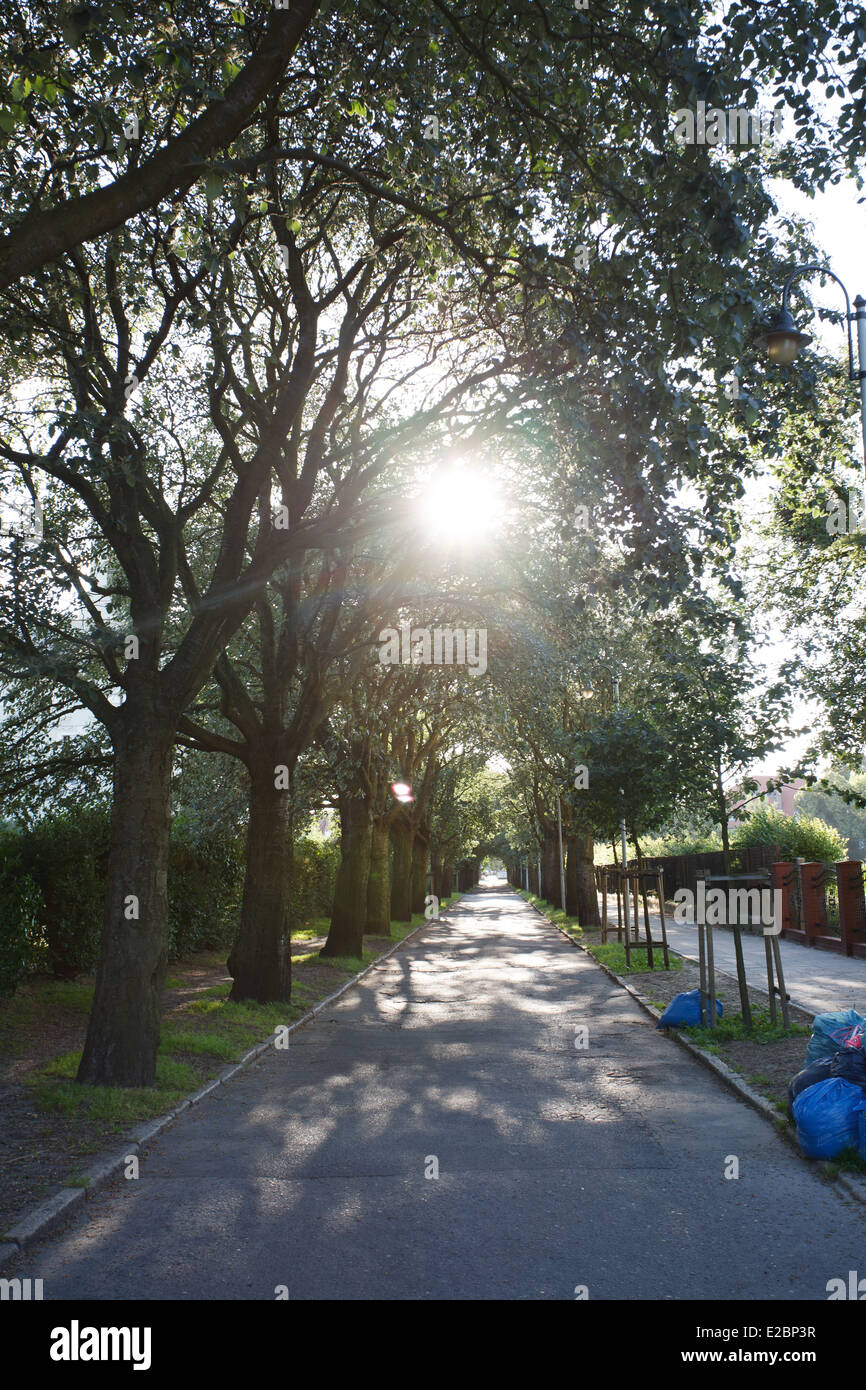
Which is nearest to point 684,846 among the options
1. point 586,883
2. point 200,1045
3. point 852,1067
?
point 586,883

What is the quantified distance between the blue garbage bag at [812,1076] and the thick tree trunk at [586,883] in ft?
71.7

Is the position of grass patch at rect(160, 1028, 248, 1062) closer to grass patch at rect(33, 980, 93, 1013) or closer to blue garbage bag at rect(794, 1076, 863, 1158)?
grass patch at rect(33, 980, 93, 1013)

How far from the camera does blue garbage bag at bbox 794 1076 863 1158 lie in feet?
20.8

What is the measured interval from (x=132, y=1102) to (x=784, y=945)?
1909 cm

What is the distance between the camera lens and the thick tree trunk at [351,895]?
20.7 metres

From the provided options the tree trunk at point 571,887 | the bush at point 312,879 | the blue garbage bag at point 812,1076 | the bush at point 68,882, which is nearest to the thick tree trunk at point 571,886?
the tree trunk at point 571,887

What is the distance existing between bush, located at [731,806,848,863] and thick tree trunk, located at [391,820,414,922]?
10.9 m

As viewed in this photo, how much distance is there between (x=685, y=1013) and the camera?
11.8 m

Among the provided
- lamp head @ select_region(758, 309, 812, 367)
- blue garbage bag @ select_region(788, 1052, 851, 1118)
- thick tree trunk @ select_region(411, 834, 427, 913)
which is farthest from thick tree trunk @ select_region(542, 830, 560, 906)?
blue garbage bag @ select_region(788, 1052, 851, 1118)

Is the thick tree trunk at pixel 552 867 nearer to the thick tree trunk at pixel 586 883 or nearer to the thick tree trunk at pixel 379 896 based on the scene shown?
the thick tree trunk at pixel 586 883

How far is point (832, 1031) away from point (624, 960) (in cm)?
1391

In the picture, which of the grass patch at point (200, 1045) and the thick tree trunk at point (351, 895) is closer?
the grass patch at point (200, 1045)
